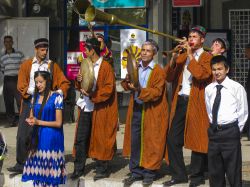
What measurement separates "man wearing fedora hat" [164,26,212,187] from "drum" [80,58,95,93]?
0.89 m

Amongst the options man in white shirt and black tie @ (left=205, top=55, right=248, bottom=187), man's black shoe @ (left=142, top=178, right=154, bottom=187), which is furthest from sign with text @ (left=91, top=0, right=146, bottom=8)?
man in white shirt and black tie @ (left=205, top=55, right=248, bottom=187)

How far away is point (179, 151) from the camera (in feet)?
27.7

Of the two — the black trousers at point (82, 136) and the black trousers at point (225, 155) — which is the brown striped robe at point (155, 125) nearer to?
the black trousers at point (82, 136)

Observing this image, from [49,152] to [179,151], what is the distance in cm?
147

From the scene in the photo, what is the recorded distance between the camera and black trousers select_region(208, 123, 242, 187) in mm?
7406

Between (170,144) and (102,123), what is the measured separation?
0.94 meters

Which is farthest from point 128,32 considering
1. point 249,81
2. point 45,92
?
point 45,92

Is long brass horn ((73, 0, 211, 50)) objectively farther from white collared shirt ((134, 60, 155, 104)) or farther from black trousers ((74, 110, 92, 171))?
black trousers ((74, 110, 92, 171))

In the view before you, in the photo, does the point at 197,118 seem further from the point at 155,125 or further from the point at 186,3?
the point at 186,3

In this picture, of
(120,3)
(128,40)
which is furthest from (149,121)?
(120,3)

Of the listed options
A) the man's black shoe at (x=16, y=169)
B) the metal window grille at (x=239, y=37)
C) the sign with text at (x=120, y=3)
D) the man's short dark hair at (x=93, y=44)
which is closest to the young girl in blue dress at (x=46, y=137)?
the man's short dark hair at (x=93, y=44)

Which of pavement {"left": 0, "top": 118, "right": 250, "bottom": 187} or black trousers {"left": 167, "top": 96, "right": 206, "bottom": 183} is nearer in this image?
black trousers {"left": 167, "top": 96, "right": 206, "bottom": 183}

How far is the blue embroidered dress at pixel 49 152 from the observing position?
26.5ft

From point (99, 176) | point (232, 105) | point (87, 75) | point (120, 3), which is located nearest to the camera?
point (232, 105)
